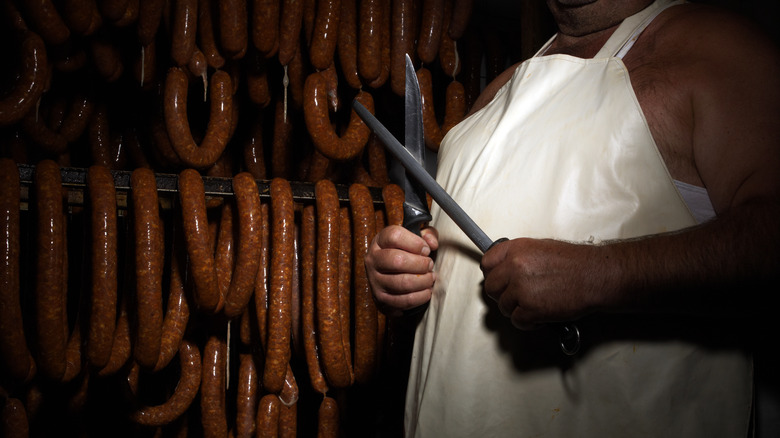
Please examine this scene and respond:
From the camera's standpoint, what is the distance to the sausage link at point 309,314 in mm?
2012

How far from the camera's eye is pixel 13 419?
174cm

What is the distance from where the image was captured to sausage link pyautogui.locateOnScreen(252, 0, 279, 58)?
2.08 meters

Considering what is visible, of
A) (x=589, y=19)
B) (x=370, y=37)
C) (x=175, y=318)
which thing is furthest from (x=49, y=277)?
(x=589, y=19)

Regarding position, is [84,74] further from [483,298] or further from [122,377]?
[483,298]

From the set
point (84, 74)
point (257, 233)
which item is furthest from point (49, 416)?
point (84, 74)

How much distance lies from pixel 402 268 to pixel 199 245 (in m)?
0.79

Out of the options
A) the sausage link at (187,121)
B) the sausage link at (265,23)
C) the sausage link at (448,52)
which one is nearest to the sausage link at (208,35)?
the sausage link at (187,121)

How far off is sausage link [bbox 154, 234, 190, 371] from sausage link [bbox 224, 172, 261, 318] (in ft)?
0.55

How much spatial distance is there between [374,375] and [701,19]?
61.3 inches

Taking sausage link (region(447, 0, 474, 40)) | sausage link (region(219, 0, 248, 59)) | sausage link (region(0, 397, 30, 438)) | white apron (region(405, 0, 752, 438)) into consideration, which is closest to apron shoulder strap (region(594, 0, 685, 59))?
white apron (region(405, 0, 752, 438))

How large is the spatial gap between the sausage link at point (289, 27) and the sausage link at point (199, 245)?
2.32 ft

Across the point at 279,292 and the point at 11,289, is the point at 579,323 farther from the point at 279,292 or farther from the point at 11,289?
the point at 11,289

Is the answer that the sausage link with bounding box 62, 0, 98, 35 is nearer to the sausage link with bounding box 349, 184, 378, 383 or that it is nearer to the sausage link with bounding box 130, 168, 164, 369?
the sausage link with bounding box 130, 168, 164, 369

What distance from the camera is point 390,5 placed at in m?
2.39
